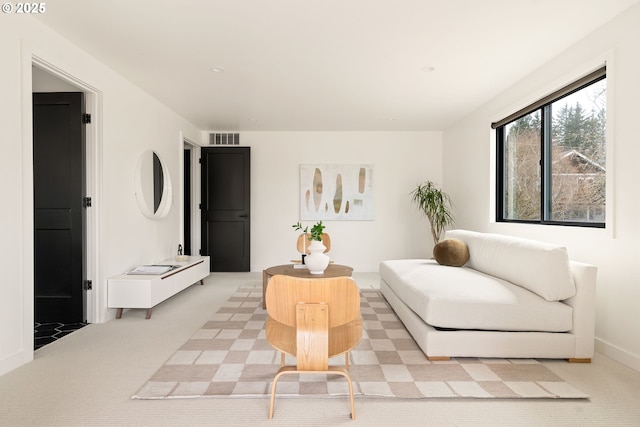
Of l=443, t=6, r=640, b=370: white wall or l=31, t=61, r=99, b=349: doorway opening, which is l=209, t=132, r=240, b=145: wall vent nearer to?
l=31, t=61, r=99, b=349: doorway opening

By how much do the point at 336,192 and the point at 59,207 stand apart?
403 cm

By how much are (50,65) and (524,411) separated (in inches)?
156

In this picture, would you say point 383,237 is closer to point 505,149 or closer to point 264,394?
point 505,149

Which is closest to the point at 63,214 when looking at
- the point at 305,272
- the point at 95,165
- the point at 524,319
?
the point at 95,165

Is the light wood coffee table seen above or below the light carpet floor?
above

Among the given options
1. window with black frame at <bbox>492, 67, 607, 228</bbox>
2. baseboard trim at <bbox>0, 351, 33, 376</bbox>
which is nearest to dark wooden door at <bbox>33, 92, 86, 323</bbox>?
baseboard trim at <bbox>0, 351, 33, 376</bbox>

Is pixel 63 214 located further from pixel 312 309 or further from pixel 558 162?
pixel 558 162

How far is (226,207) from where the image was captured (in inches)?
243

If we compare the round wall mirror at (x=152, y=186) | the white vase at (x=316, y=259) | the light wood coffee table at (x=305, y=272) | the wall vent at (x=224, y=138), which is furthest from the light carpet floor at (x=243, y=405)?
the wall vent at (x=224, y=138)

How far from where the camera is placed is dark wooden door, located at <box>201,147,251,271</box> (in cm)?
616

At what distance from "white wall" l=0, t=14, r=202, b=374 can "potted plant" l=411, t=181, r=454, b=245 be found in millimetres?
3873

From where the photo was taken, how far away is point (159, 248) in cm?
462

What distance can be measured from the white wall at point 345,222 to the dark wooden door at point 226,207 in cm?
22

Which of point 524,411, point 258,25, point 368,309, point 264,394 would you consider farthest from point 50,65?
point 524,411
